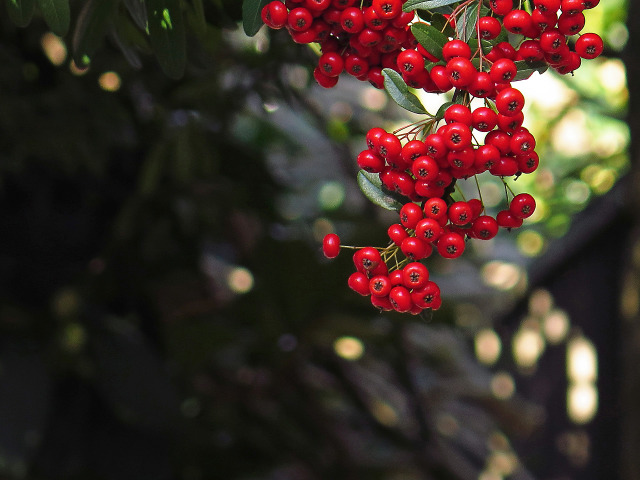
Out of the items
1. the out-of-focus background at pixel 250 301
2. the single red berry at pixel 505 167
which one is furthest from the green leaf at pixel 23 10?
the out-of-focus background at pixel 250 301

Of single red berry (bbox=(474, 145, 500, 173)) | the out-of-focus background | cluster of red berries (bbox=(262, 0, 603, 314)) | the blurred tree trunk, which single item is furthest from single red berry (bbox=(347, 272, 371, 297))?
the blurred tree trunk

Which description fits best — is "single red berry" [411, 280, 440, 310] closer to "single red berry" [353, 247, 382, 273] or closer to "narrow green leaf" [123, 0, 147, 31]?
"single red berry" [353, 247, 382, 273]

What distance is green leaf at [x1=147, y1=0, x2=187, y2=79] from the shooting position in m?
0.60

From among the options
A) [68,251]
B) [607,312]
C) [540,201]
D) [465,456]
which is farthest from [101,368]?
[540,201]

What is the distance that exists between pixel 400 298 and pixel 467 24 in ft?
0.63

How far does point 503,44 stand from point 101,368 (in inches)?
53.1

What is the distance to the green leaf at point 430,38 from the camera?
0.44 meters

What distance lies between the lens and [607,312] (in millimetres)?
2059

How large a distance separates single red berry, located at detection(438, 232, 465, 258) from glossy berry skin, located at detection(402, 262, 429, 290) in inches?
0.7

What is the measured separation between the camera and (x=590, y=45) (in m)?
0.48

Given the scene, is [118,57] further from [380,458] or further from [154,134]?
[380,458]

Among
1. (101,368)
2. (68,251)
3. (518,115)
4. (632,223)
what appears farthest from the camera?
(68,251)

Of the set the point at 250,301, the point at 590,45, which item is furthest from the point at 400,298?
the point at 250,301

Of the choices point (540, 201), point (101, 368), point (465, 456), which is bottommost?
point (465, 456)
